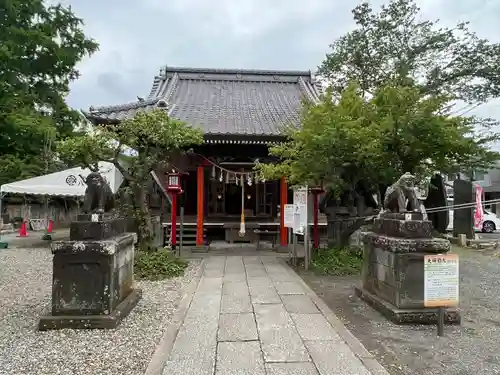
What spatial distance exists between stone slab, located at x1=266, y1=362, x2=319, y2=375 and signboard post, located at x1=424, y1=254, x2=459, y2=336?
185 centimetres

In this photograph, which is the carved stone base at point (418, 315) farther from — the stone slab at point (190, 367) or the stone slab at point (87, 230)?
the stone slab at point (87, 230)

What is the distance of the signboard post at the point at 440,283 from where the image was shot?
4543 millimetres

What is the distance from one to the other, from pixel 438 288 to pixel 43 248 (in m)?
13.1

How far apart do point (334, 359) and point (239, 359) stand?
0.93 metres

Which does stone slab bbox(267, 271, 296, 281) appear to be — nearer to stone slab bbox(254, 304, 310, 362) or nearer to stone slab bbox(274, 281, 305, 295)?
stone slab bbox(274, 281, 305, 295)

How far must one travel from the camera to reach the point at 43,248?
1349cm

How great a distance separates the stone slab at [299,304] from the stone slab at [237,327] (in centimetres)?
71

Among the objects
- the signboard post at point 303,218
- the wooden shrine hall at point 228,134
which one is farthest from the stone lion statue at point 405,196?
the wooden shrine hall at point 228,134

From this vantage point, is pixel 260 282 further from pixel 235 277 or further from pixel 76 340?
pixel 76 340

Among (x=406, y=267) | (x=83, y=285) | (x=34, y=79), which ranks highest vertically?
(x=34, y=79)

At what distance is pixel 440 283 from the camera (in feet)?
15.1

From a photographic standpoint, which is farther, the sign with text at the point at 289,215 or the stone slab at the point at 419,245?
the sign with text at the point at 289,215

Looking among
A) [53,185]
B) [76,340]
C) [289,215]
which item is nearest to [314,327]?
[76,340]

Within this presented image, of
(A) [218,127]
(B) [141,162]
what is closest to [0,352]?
(B) [141,162]
